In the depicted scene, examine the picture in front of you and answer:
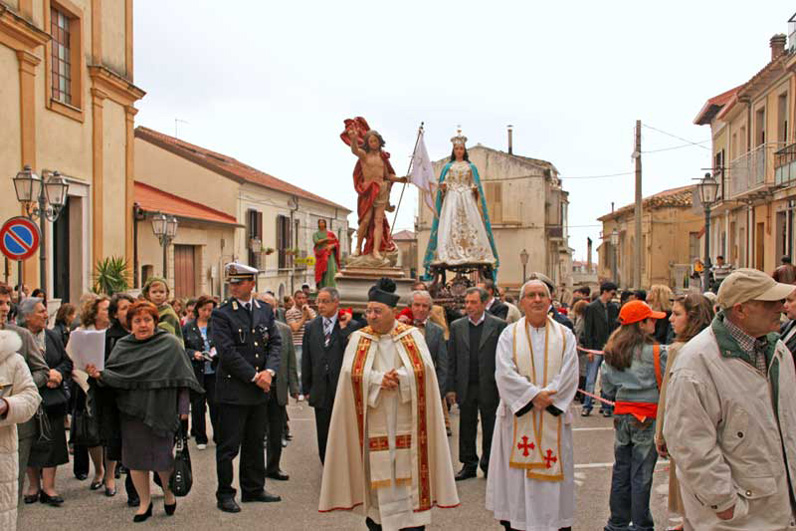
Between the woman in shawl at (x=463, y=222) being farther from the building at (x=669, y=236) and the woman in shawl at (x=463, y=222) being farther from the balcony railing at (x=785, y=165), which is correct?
the building at (x=669, y=236)

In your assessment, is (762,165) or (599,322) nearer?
(599,322)

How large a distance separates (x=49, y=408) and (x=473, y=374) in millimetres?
3797

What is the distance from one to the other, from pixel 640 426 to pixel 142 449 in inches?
146

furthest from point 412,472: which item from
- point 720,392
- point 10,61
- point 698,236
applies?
point 698,236

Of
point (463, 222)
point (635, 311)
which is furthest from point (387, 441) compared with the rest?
point (463, 222)

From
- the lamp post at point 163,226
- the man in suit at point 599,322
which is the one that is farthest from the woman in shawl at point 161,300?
the lamp post at point 163,226

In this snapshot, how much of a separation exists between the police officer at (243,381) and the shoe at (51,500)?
1332 mm

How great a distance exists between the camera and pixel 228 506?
6.23 meters

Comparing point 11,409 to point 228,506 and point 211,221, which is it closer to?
point 228,506

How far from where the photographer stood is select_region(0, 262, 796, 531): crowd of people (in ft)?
11.2

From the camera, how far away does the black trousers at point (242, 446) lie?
6.32 metres

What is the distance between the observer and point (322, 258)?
53.0 feet

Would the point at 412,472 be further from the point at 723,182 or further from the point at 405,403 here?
the point at 723,182

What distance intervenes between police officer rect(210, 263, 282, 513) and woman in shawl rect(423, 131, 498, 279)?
10.4 m
